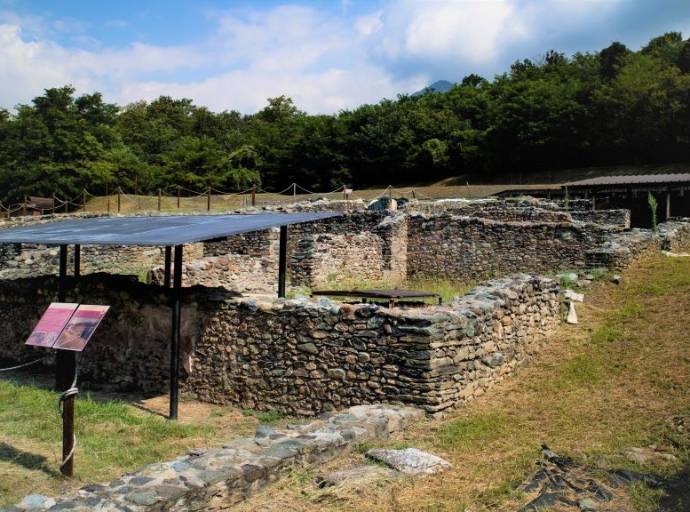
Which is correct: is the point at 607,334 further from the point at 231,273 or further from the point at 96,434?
the point at 231,273

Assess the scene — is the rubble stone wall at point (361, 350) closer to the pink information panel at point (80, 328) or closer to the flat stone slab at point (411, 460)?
the flat stone slab at point (411, 460)

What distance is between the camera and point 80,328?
6520 mm

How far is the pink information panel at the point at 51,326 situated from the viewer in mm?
6468

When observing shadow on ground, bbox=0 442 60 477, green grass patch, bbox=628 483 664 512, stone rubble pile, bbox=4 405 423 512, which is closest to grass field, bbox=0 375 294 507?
shadow on ground, bbox=0 442 60 477

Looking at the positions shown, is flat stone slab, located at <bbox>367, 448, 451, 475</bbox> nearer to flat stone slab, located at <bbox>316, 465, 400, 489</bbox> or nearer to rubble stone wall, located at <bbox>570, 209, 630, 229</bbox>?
flat stone slab, located at <bbox>316, 465, 400, 489</bbox>

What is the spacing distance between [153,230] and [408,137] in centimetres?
4722

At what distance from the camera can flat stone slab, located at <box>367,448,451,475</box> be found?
534 centimetres

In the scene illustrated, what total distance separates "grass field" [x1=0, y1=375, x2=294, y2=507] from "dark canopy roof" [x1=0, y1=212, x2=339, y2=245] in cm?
224

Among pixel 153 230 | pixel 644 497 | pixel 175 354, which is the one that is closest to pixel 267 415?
pixel 175 354

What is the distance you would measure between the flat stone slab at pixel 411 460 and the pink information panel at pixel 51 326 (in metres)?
3.40

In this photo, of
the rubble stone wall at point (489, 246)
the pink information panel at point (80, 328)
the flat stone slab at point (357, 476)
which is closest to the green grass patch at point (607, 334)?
the flat stone slab at point (357, 476)

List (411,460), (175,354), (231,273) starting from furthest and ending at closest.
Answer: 1. (231,273)
2. (175,354)
3. (411,460)

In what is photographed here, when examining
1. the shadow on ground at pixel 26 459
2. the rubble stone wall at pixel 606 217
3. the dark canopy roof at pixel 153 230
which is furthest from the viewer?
the rubble stone wall at pixel 606 217

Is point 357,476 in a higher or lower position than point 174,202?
lower
